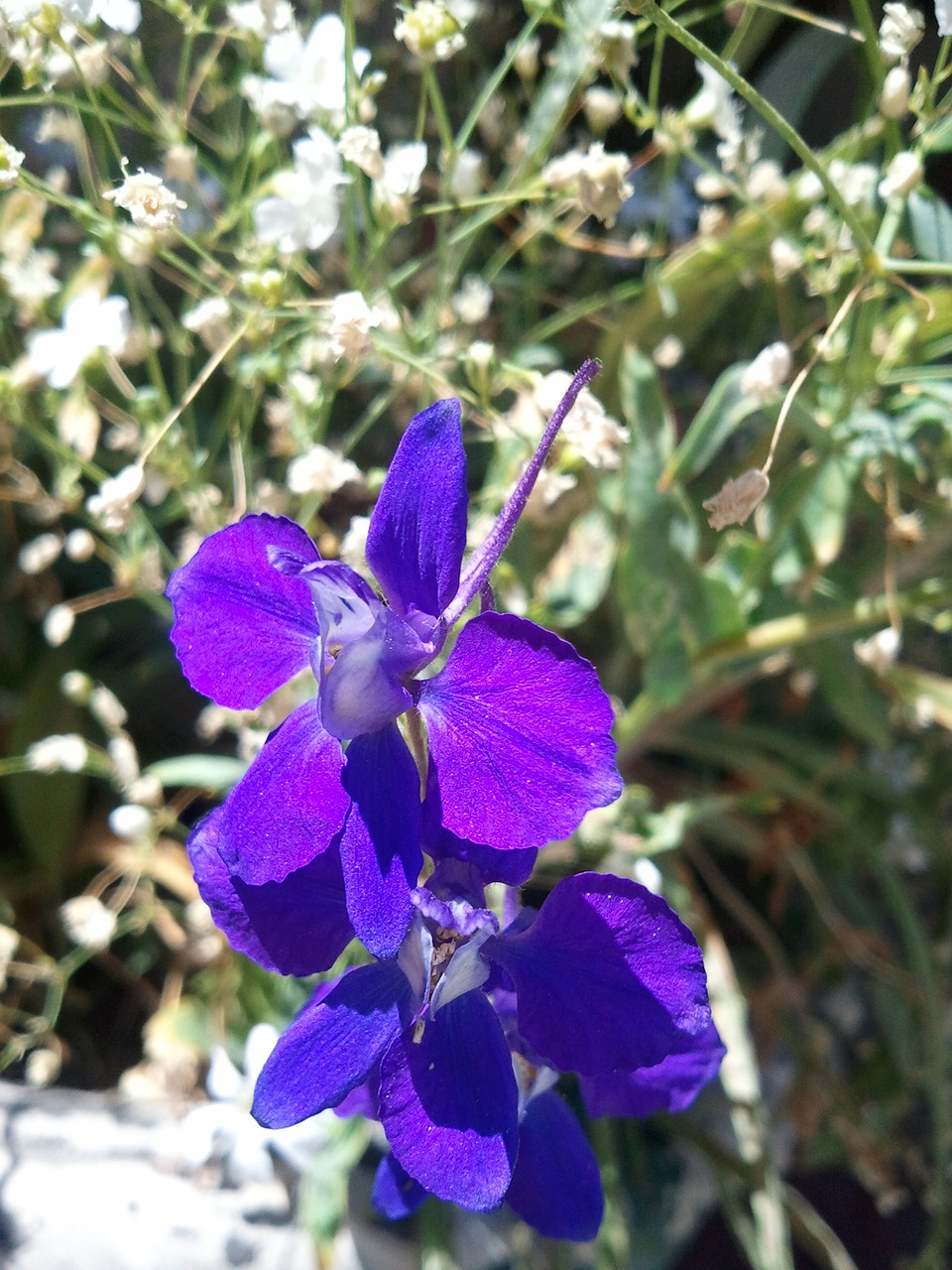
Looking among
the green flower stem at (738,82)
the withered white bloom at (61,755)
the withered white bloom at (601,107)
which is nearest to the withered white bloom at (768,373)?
the green flower stem at (738,82)

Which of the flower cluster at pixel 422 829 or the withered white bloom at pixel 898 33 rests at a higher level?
the withered white bloom at pixel 898 33

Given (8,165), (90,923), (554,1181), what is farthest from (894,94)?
(90,923)

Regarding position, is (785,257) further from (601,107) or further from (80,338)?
Answer: (80,338)

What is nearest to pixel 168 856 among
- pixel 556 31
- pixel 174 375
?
pixel 174 375

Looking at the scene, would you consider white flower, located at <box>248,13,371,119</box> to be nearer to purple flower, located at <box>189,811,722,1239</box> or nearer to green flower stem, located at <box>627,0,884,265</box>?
green flower stem, located at <box>627,0,884,265</box>

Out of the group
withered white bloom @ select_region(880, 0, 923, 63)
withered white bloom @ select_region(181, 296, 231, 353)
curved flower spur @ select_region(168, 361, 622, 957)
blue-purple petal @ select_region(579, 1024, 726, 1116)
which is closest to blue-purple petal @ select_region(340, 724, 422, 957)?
curved flower spur @ select_region(168, 361, 622, 957)

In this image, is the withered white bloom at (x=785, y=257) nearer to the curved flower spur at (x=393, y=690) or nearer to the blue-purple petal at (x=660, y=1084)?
the curved flower spur at (x=393, y=690)
